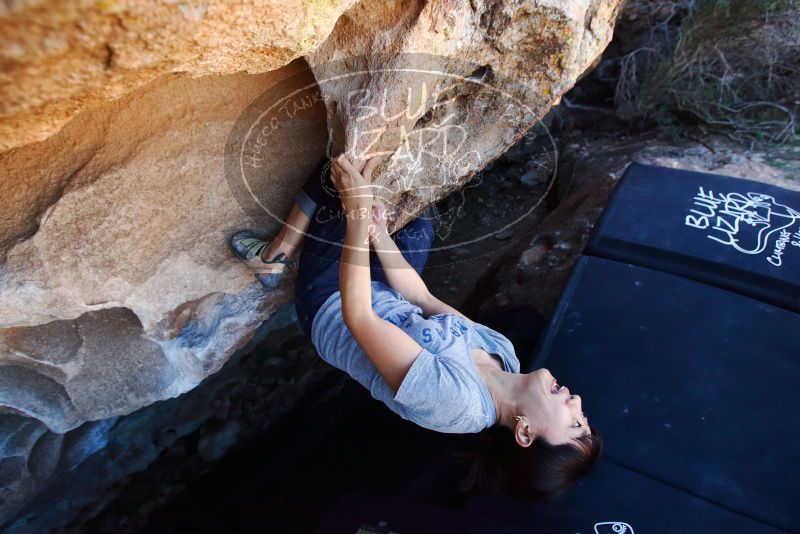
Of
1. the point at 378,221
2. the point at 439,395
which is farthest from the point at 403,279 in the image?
the point at 439,395

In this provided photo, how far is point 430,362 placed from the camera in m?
1.09

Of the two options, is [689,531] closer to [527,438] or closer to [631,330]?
[527,438]

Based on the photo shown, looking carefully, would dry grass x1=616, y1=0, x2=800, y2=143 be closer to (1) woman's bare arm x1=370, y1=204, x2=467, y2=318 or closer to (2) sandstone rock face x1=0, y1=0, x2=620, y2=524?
(2) sandstone rock face x1=0, y1=0, x2=620, y2=524

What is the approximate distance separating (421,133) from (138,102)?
0.65 m

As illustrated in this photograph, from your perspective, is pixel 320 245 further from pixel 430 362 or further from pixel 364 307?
pixel 430 362

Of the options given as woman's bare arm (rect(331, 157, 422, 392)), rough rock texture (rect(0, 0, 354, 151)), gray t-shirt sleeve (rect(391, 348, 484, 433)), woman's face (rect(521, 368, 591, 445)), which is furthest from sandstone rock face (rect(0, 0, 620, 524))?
woman's face (rect(521, 368, 591, 445))

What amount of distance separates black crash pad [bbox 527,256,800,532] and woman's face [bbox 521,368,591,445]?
8.2 inches

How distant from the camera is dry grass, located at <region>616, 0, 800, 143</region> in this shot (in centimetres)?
235

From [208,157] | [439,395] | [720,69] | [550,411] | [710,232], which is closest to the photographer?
[439,395]

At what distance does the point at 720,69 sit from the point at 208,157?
2.32 meters

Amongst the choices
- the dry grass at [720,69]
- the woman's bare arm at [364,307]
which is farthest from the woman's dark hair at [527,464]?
the dry grass at [720,69]

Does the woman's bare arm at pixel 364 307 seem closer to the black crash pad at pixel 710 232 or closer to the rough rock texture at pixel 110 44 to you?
the rough rock texture at pixel 110 44

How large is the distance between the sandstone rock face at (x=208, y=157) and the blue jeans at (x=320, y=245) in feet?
0.31

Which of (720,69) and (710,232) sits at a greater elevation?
(720,69)
